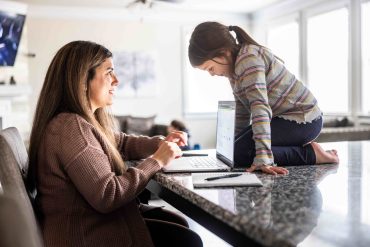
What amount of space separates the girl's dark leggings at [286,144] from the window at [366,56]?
415 cm

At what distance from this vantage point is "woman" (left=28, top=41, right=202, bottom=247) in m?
1.10

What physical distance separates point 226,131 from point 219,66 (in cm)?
25

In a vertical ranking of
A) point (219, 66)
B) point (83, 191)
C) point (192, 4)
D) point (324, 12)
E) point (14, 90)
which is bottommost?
point (83, 191)

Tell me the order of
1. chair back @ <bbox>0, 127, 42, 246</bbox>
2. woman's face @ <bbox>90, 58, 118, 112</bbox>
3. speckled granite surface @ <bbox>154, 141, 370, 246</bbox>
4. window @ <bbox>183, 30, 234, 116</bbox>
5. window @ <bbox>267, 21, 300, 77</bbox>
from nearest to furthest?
chair back @ <bbox>0, 127, 42, 246</bbox>, speckled granite surface @ <bbox>154, 141, 370, 246</bbox>, woman's face @ <bbox>90, 58, 118, 112</bbox>, window @ <bbox>267, 21, 300, 77</bbox>, window @ <bbox>183, 30, 234, 116</bbox>

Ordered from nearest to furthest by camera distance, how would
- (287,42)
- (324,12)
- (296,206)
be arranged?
(296,206) → (324,12) → (287,42)

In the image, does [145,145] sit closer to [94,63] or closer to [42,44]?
[94,63]

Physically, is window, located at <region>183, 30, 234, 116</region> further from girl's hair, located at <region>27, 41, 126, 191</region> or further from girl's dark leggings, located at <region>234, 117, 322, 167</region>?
girl's hair, located at <region>27, 41, 126, 191</region>

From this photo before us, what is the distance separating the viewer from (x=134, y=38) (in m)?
6.89

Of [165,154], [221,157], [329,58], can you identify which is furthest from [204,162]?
[329,58]

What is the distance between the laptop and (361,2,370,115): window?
13.7 feet

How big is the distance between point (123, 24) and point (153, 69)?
35.0 inches

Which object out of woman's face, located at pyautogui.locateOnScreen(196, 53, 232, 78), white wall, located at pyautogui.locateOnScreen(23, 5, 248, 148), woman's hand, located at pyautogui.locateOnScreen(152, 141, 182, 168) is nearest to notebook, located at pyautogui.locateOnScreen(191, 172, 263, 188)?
woman's hand, located at pyautogui.locateOnScreen(152, 141, 182, 168)

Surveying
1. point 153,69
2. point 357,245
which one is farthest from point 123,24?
point 357,245

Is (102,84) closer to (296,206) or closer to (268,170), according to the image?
(268,170)
